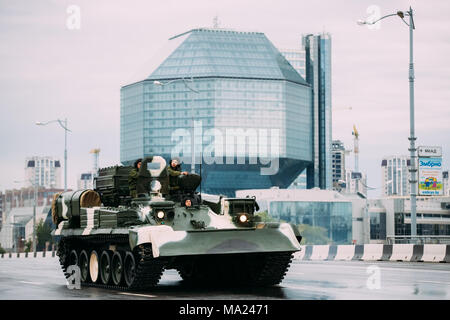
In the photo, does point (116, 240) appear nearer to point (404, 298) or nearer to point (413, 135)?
point (404, 298)

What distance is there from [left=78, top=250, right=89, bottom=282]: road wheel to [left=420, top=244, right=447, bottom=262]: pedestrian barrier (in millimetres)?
16102

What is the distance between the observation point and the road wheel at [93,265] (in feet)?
79.7

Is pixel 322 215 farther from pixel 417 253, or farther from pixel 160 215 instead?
pixel 160 215

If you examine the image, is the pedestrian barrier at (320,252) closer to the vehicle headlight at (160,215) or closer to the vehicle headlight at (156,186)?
the vehicle headlight at (156,186)

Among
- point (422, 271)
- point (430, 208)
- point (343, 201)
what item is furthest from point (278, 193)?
point (422, 271)

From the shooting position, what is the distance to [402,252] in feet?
125

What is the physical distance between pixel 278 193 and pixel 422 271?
151588mm

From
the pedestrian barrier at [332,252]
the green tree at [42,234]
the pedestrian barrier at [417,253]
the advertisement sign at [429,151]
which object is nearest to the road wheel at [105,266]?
the pedestrian barrier at [417,253]

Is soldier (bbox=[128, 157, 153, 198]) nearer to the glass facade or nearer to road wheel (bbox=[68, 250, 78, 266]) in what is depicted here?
road wheel (bbox=[68, 250, 78, 266])

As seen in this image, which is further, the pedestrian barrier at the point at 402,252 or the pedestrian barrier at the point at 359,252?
the pedestrian barrier at the point at 359,252

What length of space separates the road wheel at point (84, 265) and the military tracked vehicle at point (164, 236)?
0.03 m

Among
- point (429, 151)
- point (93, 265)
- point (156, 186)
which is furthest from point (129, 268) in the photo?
point (429, 151)

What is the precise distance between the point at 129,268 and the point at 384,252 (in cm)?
1893

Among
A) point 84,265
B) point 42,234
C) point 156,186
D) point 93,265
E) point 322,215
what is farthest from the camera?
point 322,215
